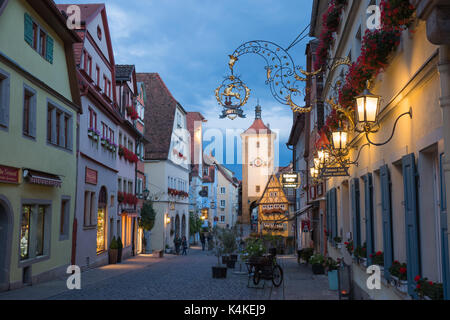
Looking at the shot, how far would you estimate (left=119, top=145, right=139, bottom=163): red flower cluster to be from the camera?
97.1 feet

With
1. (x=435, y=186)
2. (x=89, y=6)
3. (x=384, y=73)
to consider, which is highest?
(x=89, y=6)

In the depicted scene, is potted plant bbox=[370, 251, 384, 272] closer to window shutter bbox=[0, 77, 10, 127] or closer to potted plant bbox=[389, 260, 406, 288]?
potted plant bbox=[389, 260, 406, 288]

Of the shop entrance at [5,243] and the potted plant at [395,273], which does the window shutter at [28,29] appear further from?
the potted plant at [395,273]

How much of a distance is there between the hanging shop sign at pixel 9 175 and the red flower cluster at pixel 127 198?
14.5m

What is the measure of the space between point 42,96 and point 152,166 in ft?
84.3

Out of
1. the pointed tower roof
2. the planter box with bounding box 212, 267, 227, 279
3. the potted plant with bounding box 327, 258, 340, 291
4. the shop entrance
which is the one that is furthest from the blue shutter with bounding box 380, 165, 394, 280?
the pointed tower roof

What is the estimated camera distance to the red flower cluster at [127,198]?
29089 mm

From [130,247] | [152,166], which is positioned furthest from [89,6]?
[152,166]

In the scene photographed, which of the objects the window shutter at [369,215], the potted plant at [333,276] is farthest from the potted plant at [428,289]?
the potted plant at [333,276]

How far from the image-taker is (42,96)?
16547 millimetres

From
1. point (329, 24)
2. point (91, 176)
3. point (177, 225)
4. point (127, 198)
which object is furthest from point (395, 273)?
point (177, 225)

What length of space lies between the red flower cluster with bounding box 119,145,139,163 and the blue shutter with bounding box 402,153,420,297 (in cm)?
2395

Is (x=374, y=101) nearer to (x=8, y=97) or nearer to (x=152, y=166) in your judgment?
(x=8, y=97)

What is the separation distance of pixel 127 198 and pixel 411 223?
2559 centimetres
